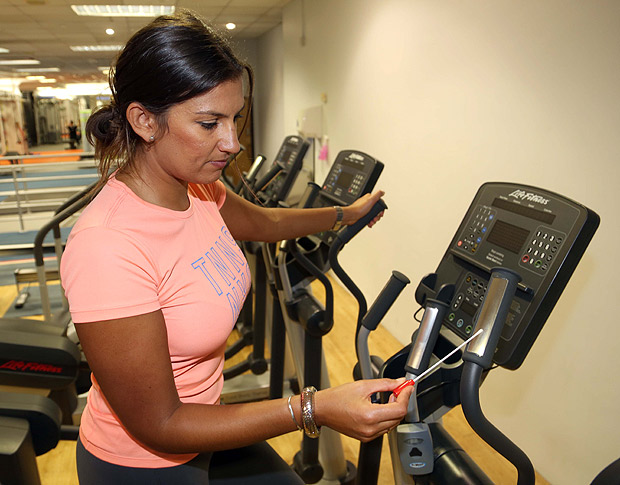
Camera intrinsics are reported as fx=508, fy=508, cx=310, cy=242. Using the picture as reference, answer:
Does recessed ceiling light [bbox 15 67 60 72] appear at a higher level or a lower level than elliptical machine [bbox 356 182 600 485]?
lower

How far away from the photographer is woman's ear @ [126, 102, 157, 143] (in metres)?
0.95

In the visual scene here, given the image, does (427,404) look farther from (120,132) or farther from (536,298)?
(120,132)

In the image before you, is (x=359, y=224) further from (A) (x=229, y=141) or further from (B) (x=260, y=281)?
(B) (x=260, y=281)

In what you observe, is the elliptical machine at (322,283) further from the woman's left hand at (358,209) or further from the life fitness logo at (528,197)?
the life fitness logo at (528,197)

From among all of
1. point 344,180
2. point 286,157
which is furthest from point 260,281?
point 344,180

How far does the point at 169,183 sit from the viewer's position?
1039mm

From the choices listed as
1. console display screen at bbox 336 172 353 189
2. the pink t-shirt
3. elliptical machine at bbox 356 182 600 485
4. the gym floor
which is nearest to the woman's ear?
the pink t-shirt

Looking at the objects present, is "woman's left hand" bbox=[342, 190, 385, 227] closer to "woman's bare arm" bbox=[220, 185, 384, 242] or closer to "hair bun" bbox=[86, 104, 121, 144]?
"woman's bare arm" bbox=[220, 185, 384, 242]

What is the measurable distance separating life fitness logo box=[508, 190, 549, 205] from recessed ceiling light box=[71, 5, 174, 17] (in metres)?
5.34

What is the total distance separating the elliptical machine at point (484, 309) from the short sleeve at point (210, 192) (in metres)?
0.58

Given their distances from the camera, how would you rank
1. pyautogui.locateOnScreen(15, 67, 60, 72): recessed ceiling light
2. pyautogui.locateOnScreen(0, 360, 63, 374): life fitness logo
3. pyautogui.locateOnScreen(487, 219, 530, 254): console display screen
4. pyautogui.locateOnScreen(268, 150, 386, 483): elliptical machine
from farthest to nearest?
pyautogui.locateOnScreen(15, 67, 60, 72): recessed ceiling light, pyautogui.locateOnScreen(268, 150, 386, 483): elliptical machine, pyautogui.locateOnScreen(0, 360, 63, 374): life fitness logo, pyautogui.locateOnScreen(487, 219, 530, 254): console display screen

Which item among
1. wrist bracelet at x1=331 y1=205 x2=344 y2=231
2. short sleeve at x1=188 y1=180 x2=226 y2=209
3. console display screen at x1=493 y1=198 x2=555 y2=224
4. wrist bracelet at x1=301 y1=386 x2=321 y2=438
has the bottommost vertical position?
wrist bracelet at x1=301 y1=386 x2=321 y2=438

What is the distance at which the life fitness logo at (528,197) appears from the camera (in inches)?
41.8

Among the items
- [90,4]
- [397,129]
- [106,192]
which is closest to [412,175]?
[397,129]
